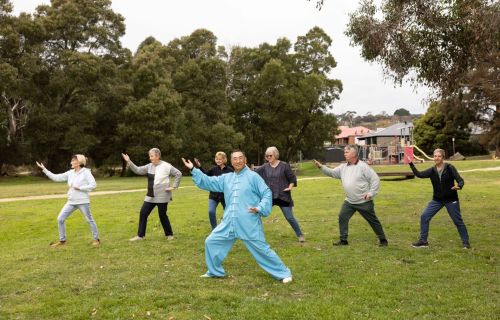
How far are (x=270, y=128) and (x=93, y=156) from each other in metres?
19.9

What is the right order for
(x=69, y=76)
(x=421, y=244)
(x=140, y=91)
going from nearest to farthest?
(x=421, y=244), (x=69, y=76), (x=140, y=91)

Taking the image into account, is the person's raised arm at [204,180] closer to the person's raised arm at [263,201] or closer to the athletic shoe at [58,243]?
the person's raised arm at [263,201]

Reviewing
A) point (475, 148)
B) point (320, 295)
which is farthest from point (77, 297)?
point (475, 148)

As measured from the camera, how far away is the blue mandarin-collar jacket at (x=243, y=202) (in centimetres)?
701

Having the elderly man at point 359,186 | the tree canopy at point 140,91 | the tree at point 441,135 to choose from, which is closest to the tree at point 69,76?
the tree canopy at point 140,91

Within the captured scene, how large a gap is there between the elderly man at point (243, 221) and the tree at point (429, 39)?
6249 millimetres

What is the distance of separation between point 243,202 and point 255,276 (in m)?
1.20

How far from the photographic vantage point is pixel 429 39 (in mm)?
11414

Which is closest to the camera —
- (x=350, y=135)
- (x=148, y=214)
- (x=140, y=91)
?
(x=148, y=214)

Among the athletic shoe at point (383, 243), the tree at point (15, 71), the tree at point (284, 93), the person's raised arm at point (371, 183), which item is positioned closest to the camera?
the person's raised arm at point (371, 183)

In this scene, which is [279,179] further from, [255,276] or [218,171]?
[255,276]

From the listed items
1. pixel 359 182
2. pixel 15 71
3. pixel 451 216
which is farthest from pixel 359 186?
pixel 15 71

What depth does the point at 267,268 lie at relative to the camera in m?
7.08

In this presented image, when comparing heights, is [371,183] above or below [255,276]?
above
